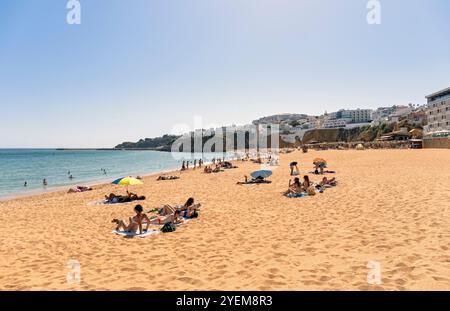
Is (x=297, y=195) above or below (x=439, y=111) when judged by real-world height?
below

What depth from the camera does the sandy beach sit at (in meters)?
4.83

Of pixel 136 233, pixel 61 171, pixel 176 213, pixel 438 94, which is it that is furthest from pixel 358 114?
pixel 136 233

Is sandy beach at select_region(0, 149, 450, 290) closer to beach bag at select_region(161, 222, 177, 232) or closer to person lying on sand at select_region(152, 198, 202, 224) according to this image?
beach bag at select_region(161, 222, 177, 232)

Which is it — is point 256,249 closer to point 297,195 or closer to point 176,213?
point 176,213

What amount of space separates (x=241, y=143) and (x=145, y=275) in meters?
168

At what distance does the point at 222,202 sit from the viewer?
12.9 meters

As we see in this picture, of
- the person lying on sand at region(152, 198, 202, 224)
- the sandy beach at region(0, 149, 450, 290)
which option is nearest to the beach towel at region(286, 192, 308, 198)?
the sandy beach at region(0, 149, 450, 290)

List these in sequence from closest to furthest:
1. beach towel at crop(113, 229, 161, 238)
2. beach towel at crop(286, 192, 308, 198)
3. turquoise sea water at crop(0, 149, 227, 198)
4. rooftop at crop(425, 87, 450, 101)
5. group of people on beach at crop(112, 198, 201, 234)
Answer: beach towel at crop(113, 229, 161, 238) → group of people on beach at crop(112, 198, 201, 234) → beach towel at crop(286, 192, 308, 198) → turquoise sea water at crop(0, 149, 227, 198) → rooftop at crop(425, 87, 450, 101)

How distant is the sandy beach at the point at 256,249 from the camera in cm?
483

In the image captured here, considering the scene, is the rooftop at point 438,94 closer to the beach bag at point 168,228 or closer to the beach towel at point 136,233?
the beach bag at point 168,228

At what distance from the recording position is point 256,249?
641 centimetres

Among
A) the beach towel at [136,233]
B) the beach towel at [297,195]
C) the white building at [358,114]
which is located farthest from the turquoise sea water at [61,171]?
the white building at [358,114]

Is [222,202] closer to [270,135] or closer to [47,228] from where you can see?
[47,228]
